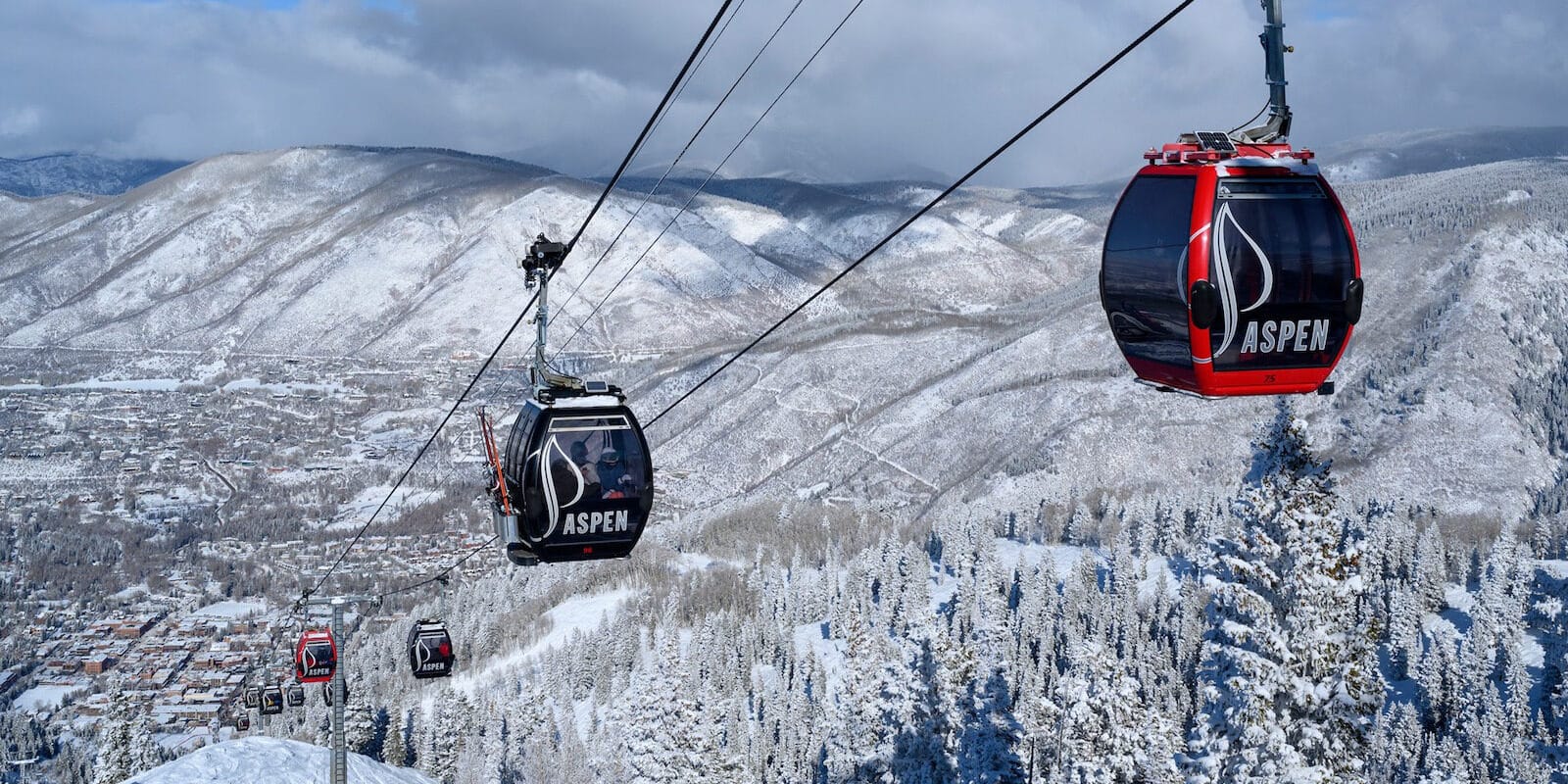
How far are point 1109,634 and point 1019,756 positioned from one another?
55.6 metres

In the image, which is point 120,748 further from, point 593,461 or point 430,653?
point 593,461

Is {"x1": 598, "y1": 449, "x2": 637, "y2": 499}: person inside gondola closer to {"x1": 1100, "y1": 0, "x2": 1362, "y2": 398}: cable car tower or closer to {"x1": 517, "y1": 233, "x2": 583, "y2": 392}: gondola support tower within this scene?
{"x1": 517, "y1": 233, "x2": 583, "y2": 392}: gondola support tower

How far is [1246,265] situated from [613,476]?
405 inches

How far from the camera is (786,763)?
70.2m

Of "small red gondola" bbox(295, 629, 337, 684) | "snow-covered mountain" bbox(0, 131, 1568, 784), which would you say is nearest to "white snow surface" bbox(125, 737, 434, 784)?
"snow-covered mountain" bbox(0, 131, 1568, 784)

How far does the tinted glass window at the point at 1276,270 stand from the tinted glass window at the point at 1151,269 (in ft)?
1.24

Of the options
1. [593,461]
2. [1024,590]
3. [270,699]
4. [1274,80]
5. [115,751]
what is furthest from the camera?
[1024,590]

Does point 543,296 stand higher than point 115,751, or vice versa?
point 543,296

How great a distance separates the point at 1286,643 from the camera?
25812 mm

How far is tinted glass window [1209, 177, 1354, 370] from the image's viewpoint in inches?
496

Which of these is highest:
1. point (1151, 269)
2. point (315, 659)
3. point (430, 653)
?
point (1151, 269)

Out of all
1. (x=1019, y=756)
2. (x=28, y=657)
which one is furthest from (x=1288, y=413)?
(x=28, y=657)

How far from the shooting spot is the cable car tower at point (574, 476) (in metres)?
19.2

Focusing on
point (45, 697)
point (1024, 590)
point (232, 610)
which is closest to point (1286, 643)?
point (1024, 590)
